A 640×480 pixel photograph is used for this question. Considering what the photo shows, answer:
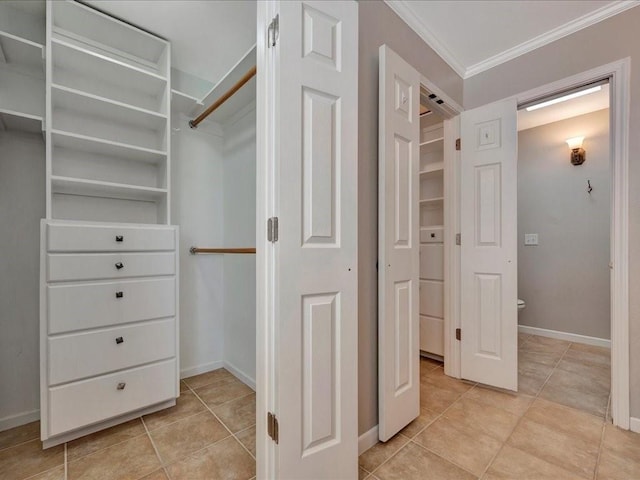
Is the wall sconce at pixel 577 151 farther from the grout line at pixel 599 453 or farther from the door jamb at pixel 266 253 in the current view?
the door jamb at pixel 266 253

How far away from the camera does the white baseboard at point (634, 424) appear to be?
5.31ft

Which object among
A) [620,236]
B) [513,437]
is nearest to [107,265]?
[513,437]

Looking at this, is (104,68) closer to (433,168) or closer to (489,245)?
(433,168)

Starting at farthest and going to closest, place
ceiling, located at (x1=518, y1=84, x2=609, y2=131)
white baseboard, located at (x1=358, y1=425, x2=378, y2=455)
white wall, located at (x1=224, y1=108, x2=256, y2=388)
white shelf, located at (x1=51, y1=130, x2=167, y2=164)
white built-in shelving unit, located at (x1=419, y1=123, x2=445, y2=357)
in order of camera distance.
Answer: ceiling, located at (x1=518, y1=84, x2=609, y2=131) → white built-in shelving unit, located at (x1=419, y1=123, x2=445, y2=357) → white wall, located at (x1=224, y1=108, x2=256, y2=388) → white shelf, located at (x1=51, y1=130, x2=167, y2=164) → white baseboard, located at (x1=358, y1=425, x2=378, y2=455)

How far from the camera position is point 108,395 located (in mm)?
1629

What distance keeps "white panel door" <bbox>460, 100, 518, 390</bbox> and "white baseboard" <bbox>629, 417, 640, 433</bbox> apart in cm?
55

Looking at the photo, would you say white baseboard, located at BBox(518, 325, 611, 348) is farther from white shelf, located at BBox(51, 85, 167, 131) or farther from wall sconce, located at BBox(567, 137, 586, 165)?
white shelf, located at BBox(51, 85, 167, 131)

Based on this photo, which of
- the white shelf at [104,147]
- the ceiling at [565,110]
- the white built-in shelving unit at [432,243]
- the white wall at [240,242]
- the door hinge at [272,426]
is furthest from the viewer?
the ceiling at [565,110]

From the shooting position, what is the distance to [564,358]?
2.72 meters

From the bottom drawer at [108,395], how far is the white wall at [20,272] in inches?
18.3

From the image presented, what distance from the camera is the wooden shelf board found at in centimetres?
169

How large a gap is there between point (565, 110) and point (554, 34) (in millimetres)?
1543

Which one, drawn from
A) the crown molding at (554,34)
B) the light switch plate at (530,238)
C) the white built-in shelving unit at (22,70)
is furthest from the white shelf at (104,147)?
the light switch plate at (530,238)

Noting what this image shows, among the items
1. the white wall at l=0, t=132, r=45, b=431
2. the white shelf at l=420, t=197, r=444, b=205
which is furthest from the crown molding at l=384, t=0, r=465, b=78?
the white wall at l=0, t=132, r=45, b=431
